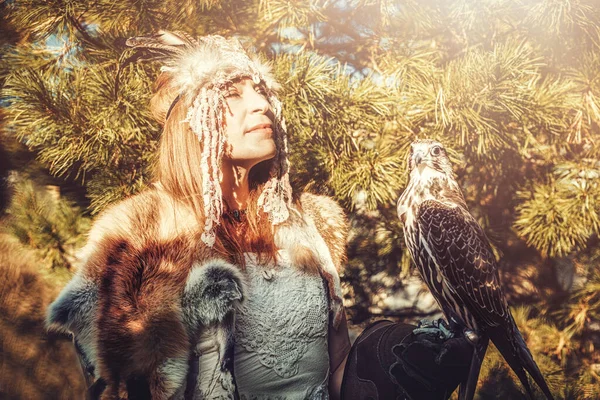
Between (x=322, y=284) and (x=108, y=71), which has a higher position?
(x=108, y=71)

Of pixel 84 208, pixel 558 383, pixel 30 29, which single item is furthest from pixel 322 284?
pixel 30 29

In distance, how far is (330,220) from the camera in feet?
3.74

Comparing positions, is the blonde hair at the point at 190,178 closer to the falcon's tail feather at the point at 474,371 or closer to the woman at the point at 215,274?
the woman at the point at 215,274

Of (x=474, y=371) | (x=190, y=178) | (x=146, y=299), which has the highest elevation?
(x=190, y=178)

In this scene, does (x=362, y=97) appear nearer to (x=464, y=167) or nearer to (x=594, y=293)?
(x=464, y=167)

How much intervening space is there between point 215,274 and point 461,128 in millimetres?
711

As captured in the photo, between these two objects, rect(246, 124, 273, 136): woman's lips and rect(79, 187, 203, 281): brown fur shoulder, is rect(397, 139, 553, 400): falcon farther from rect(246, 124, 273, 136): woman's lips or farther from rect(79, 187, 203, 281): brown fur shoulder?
rect(79, 187, 203, 281): brown fur shoulder

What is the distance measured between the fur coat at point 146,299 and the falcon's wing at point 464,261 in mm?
416

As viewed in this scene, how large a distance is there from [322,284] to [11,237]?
0.70 m

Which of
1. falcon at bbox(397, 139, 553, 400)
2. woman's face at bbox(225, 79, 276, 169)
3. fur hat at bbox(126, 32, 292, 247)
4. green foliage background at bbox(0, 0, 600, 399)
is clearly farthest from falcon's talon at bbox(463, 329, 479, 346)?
woman's face at bbox(225, 79, 276, 169)

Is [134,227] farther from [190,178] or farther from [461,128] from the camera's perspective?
[461,128]

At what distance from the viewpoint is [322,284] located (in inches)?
40.4

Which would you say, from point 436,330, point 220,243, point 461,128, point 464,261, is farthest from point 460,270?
point 220,243

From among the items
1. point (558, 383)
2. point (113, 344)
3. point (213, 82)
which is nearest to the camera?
point (113, 344)
